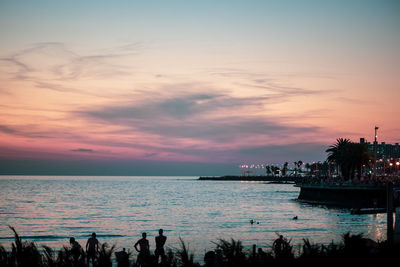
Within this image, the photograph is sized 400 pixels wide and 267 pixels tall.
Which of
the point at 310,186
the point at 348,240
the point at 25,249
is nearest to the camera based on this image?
the point at 25,249

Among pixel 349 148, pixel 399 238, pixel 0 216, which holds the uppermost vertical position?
pixel 349 148

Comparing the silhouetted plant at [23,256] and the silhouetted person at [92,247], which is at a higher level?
the silhouetted plant at [23,256]

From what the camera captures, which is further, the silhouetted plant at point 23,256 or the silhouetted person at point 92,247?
the silhouetted person at point 92,247

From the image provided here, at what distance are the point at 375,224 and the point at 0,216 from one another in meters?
48.6

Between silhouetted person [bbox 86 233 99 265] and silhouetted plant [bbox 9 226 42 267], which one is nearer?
silhouetted plant [bbox 9 226 42 267]

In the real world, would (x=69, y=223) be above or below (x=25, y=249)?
below

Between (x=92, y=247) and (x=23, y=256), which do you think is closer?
(x=23, y=256)

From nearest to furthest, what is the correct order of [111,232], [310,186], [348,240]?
[348,240] → [111,232] → [310,186]

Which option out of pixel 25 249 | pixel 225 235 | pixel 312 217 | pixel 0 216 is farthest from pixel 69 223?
pixel 25 249

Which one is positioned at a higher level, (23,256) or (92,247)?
(23,256)

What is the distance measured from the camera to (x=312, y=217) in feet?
195

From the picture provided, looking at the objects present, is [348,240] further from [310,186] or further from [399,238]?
[310,186]

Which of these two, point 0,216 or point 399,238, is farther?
point 0,216

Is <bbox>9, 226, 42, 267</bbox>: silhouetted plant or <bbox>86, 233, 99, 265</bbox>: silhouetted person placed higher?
<bbox>9, 226, 42, 267</bbox>: silhouetted plant
